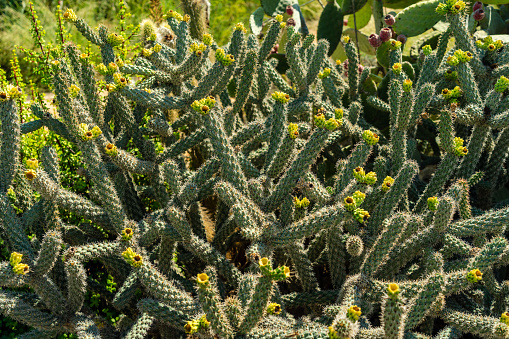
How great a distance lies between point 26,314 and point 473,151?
3.08 metres

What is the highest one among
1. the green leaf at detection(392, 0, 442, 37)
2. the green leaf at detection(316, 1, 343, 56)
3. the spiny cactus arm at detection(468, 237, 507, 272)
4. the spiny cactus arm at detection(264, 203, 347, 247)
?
A: the green leaf at detection(316, 1, 343, 56)

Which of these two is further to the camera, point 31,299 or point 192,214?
point 192,214

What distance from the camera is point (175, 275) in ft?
9.82

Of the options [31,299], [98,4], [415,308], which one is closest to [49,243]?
[31,299]

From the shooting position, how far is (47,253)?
8.11 feet

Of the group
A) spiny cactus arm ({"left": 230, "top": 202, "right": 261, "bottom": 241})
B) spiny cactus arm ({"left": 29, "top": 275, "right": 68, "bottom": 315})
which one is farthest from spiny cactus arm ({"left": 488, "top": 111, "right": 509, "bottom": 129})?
spiny cactus arm ({"left": 29, "top": 275, "right": 68, "bottom": 315})

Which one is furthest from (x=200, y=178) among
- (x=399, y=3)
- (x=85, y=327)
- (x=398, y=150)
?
(x=399, y=3)

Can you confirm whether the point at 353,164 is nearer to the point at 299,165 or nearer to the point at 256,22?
the point at 299,165

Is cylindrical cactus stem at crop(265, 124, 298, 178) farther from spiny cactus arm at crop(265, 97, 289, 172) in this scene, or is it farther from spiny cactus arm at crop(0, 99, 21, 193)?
spiny cactus arm at crop(0, 99, 21, 193)

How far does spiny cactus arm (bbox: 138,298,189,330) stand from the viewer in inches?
96.3

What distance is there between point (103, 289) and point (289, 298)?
122cm

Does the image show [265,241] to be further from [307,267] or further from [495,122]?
[495,122]

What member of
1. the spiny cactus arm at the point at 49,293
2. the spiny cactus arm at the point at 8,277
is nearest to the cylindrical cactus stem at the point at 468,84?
the spiny cactus arm at the point at 49,293

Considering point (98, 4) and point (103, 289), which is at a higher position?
point (98, 4)
